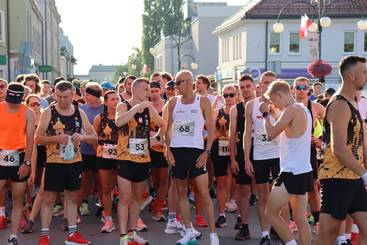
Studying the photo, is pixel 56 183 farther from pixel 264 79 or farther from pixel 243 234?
pixel 264 79

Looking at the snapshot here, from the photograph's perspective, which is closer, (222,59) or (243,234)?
(243,234)

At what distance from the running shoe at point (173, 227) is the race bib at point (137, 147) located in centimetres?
148

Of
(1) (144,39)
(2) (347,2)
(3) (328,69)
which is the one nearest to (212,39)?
(1) (144,39)

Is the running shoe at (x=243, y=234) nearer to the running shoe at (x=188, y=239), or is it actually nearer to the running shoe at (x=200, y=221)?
the running shoe at (x=188, y=239)

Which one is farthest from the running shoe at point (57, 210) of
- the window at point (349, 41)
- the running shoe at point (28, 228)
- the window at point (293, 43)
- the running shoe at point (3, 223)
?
the window at point (349, 41)

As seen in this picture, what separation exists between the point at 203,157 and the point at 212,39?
2499 inches

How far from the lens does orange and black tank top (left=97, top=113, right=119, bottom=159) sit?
8.10 metres

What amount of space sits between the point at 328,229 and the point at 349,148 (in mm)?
781

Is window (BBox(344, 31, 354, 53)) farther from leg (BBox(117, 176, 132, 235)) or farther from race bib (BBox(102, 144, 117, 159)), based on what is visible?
leg (BBox(117, 176, 132, 235))

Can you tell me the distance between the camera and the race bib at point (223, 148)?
8438 mm

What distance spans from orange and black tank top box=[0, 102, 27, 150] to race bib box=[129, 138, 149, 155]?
4.41 ft

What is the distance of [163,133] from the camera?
758 cm

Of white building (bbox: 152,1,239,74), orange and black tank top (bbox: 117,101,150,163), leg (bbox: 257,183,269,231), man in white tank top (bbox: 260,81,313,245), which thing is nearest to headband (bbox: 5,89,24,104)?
orange and black tank top (bbox: 117,101,150,163)

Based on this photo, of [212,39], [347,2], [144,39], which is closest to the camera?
[347,2]
